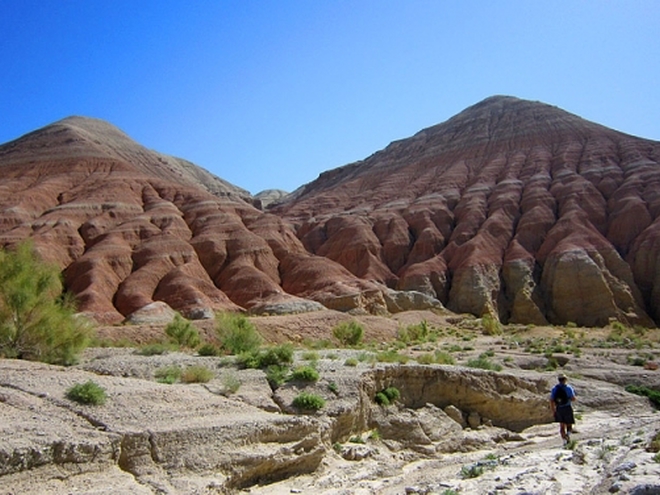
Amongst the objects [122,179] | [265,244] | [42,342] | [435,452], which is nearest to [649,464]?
[435,452]

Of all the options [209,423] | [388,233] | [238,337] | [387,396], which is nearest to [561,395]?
[387,396]

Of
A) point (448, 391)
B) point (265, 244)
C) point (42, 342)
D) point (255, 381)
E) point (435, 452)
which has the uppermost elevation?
point (265, 244)

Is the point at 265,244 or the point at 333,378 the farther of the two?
the point at 265,244

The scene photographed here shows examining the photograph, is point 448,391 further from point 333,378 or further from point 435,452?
point 333,378

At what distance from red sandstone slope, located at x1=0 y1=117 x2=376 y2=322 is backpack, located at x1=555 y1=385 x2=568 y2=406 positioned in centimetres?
3866

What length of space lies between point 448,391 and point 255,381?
7410 millimetres

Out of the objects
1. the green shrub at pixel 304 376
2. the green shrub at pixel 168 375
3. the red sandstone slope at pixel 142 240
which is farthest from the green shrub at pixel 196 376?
the red sandstone slope at pixel 142 240

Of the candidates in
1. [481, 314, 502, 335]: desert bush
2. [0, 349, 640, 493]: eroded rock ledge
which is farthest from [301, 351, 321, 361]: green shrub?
[481, 314, 502, 335]: desert bush

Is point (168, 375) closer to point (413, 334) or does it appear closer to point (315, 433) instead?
point (315, 433)

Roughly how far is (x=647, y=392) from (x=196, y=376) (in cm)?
2045

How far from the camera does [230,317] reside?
27.0 m

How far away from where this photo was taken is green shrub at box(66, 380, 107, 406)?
13156 millimetres

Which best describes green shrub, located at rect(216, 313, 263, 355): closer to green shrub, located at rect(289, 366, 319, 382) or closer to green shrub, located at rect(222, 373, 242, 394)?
green shrub, located at rect(289, 366, 319, 382)

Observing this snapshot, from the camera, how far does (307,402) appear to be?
636 inches
